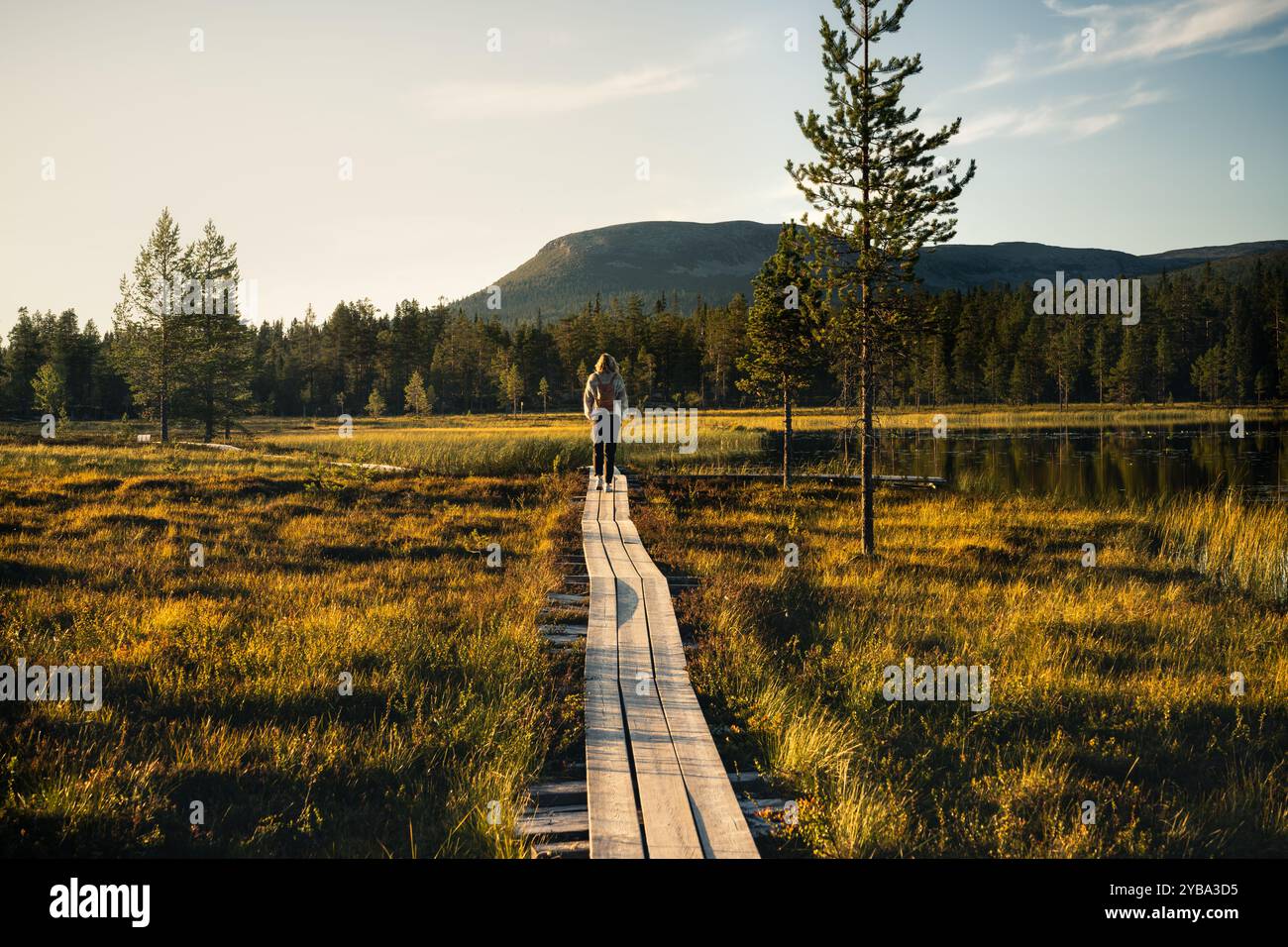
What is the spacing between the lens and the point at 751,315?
89.6 ft

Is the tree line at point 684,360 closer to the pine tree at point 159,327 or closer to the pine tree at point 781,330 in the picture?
the pine tree at point 159,327

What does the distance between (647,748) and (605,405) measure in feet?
35.7

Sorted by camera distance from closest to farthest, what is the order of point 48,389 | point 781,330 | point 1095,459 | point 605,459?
point 605,459
point 781,330
point 1095,459
point 48,389

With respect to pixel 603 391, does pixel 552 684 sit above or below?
below

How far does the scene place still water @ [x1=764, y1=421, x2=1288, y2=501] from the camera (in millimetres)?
28172

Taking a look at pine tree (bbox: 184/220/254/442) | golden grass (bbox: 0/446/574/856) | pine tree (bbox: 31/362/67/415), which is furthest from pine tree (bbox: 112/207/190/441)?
golden grass (bbox: 0/446/574/856)

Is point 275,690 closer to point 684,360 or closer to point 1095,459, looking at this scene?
point 1095,459

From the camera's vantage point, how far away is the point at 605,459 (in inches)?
655

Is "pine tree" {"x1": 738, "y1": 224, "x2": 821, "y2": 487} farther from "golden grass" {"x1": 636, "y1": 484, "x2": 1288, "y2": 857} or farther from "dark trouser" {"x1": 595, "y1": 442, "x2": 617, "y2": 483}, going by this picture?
"golden grass" {"x1": 636, "y1": 484, "x2": 1288, "y2": 857}

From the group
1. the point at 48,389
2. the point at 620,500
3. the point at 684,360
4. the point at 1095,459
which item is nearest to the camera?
the point at 620,500

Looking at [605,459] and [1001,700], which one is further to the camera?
[605,459]

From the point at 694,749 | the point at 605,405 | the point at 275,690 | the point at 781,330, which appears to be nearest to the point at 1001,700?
the point at 694,749

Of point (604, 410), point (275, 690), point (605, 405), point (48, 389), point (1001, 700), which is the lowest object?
point (1001, 700)

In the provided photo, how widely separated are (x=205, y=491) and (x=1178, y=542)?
2669 cm
